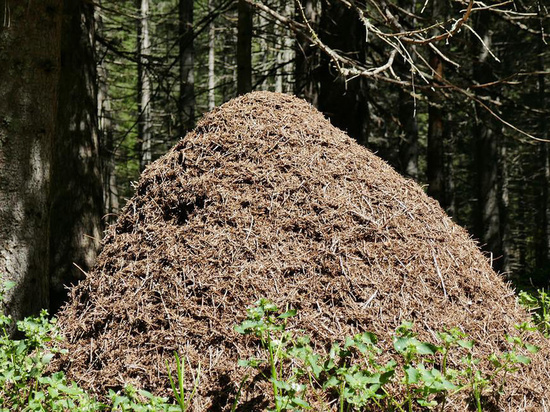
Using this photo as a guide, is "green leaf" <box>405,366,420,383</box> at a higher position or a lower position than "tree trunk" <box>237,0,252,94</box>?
lower

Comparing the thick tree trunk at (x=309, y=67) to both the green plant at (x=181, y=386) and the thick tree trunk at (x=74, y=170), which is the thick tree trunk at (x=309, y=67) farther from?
the green plant at (x=181, y=386)

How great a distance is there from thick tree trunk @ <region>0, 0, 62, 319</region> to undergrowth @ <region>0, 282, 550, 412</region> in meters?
0.88

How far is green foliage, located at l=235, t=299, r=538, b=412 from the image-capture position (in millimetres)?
2398

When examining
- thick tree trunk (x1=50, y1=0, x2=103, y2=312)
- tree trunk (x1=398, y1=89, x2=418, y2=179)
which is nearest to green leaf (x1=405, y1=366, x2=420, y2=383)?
thick tree trunk (x1=50, y1=0, x2=103, y2=312)

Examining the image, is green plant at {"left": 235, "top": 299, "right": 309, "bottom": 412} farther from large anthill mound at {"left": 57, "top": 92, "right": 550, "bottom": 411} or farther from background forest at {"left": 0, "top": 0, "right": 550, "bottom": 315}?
background forest at {"left": 0, "top": 0, "right": 550, "bottom": 315}

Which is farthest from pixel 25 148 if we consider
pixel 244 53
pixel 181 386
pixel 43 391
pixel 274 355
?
pixel 244 53

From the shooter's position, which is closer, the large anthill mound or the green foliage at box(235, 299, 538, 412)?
the green foliage at box(235, 299, 538, 412)

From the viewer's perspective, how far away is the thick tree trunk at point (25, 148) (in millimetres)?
3932

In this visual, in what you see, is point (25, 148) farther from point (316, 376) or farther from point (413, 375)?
point (413, 375)

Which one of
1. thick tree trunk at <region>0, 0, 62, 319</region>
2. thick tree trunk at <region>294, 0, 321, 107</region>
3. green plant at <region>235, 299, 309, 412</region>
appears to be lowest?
green plant at <region>235, 299, 309, 412</region>

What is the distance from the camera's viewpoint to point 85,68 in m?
A: 6.12

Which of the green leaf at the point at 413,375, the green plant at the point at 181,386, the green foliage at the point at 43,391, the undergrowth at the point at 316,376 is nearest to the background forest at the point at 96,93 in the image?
the green foliage at the point at 43,391

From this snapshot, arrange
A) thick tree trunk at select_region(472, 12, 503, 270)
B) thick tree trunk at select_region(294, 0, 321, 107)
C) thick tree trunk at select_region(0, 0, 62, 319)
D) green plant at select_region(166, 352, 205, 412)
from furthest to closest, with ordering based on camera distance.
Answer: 1. thick tree trunk at select_region(472, 12, 503, 270)
2. thick tree trunk at select_region(294, 0, 321, 107)
3. thick tree trunk at select_region(0, 0, 62, 319)
4. green plant at select_region(166, 352, 205, 412)

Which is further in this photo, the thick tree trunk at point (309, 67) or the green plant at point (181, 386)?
the thick tree trunk at point (309, 67)
